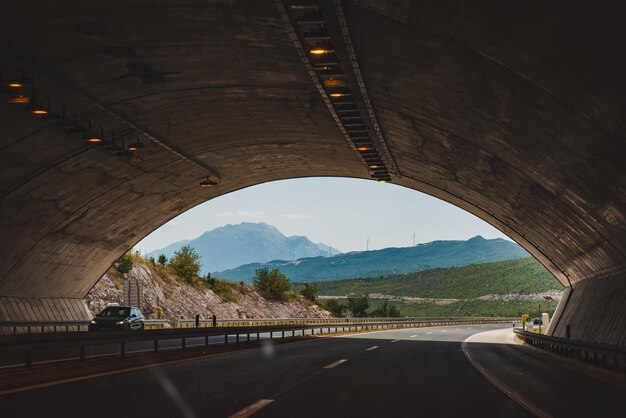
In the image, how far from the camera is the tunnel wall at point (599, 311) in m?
19.1

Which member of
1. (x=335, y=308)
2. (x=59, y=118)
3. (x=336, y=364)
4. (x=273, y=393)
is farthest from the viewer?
(x=335, y=308)

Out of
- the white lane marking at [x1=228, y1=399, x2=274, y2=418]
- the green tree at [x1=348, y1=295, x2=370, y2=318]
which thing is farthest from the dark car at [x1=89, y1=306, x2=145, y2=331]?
the green tree at [x1=348, y1=295, x2=370, y2=318]

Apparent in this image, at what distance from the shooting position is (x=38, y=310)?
103 feet

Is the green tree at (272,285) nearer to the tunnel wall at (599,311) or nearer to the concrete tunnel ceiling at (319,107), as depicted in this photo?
the concrete tunnel ceiling at (319,107)

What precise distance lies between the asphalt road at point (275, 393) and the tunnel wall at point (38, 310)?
50.7 ft

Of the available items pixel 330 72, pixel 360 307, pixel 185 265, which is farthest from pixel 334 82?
pixel 360 307

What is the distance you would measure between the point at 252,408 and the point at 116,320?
71.7 feet

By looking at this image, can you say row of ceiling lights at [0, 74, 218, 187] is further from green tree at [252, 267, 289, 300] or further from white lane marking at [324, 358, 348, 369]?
green tree at [252, 267, 289, 300]

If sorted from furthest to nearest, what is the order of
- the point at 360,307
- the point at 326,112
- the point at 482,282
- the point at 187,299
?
the point at 482,282 < the point at 360,307 < the point at 187,299 < the point at 326,112

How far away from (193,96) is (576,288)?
17.2 metres

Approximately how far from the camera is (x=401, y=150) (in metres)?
25.8

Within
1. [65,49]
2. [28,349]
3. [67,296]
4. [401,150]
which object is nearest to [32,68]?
[65,49]

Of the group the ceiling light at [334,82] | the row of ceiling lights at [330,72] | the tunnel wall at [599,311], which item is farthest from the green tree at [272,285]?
the ceiling light at [334,82]

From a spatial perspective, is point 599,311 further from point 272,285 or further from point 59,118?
point 272,285
